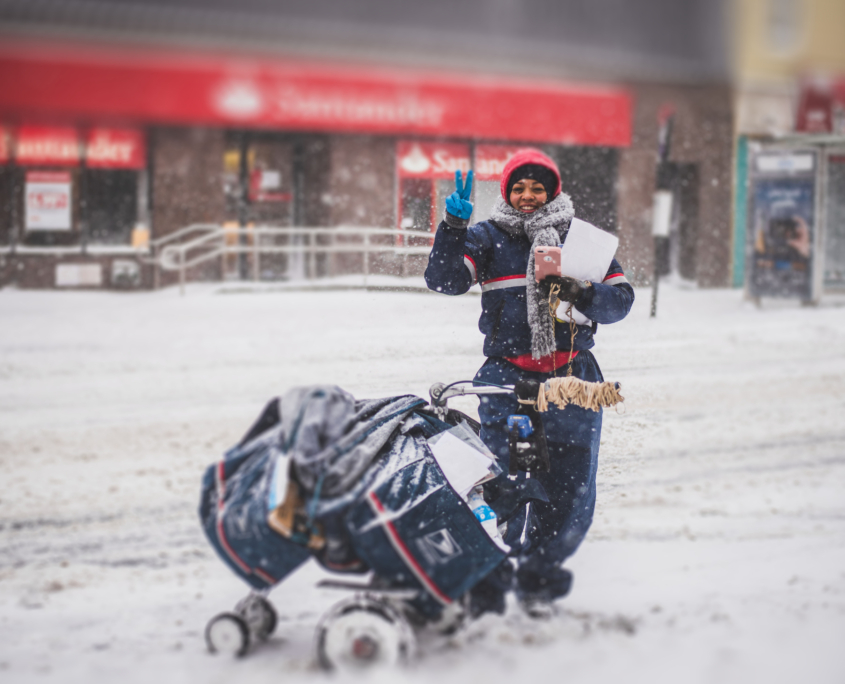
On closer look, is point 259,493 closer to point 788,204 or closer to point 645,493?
point 645,493

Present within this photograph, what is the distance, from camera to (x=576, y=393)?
271 centimetres

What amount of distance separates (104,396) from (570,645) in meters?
5.33

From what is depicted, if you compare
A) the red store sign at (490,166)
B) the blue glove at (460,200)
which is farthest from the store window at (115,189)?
the blue glove at (460,200)

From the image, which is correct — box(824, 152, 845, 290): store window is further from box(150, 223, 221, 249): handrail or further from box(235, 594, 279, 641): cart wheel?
box(235, 594, 279, 641): cart wheel

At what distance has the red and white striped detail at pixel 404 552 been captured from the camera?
2383 mm

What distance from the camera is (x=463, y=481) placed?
2609 millimetres

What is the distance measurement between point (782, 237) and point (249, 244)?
906 centimetres

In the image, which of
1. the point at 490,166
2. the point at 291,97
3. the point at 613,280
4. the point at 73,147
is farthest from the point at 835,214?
the point at 613,280

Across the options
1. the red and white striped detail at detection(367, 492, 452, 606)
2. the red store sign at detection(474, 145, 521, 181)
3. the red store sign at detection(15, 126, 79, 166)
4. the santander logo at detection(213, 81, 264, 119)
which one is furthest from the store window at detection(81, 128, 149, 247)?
the red and white striped detail at detection(367, 492, 452, 606)

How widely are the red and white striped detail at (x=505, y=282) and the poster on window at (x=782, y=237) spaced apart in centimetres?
1037

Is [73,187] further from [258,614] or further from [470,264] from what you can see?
[258,614]

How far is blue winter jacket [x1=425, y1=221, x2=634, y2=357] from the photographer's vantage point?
2791 mm

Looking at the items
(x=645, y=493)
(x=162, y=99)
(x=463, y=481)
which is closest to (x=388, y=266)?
(x=463, y=481)

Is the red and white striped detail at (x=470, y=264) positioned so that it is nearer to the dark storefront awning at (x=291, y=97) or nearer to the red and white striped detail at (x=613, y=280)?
the red and white striped detail at (x=613, y=280)
